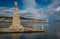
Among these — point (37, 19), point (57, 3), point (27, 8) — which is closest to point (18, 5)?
point (27, 8)

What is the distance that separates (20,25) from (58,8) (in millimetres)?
1236

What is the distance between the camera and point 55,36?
20.6 feet

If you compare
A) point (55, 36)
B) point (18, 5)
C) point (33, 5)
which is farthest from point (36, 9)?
point (55, 36)

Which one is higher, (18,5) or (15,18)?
Answer: (18,5)

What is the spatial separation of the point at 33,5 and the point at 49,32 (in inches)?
38.7

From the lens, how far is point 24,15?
241 inches

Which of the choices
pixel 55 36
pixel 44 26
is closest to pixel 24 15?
pixel 44 26

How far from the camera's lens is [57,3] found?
240 inches

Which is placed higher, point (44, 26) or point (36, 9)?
point (36, 9)

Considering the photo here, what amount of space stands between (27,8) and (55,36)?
121cm

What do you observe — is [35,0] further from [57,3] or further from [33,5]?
[57,3]

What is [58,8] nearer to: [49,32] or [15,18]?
[49,32]

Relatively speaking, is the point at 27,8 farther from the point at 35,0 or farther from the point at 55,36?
the point at 55,36

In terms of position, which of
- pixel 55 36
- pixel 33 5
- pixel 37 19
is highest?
pixel 33 5
